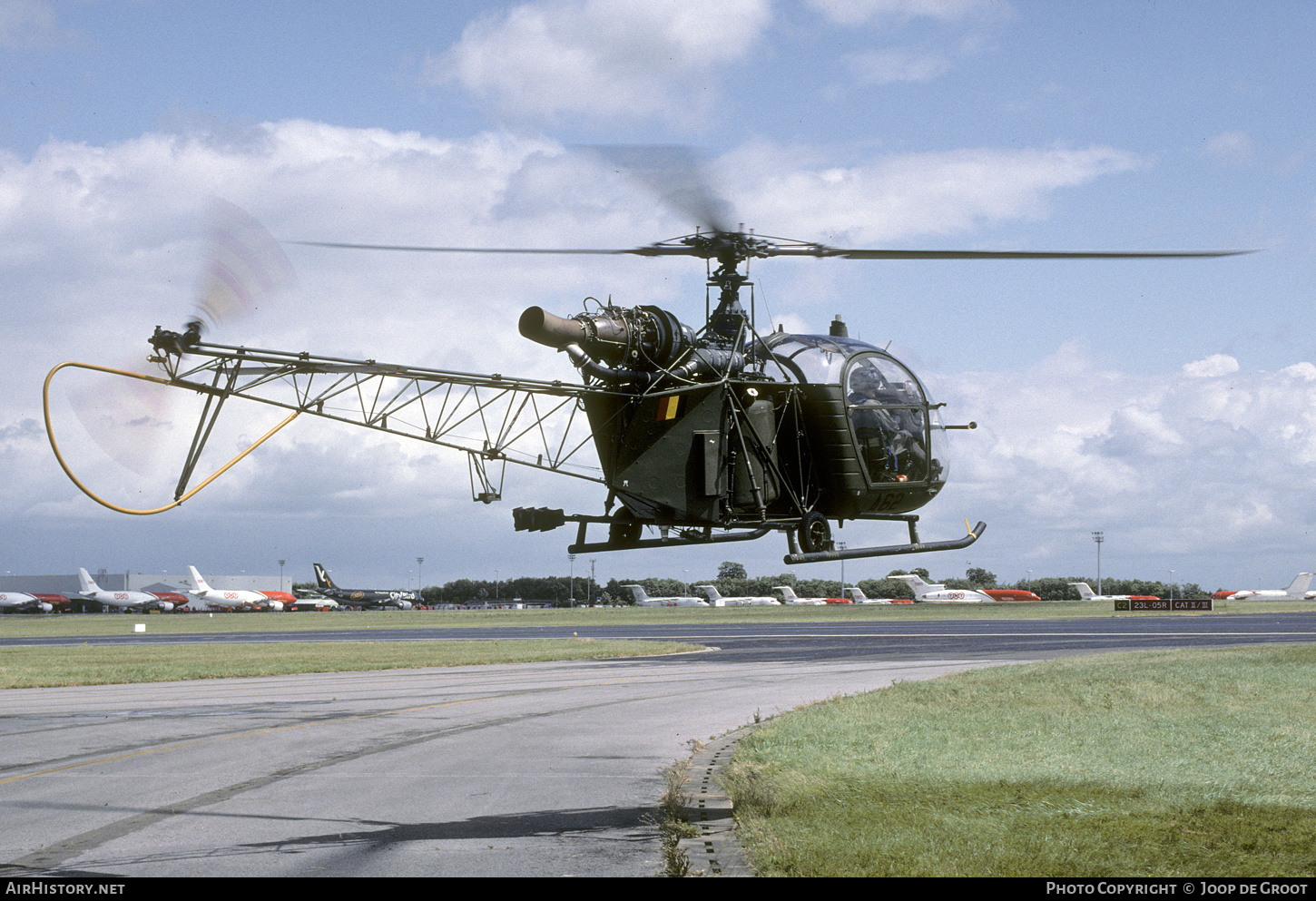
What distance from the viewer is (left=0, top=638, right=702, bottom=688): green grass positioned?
32125 millimetres

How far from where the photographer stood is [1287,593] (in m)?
149

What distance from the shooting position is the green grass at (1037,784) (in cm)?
824

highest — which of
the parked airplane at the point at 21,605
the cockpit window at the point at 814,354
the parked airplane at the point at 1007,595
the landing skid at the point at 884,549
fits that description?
the cockpit window at the point at 814,354

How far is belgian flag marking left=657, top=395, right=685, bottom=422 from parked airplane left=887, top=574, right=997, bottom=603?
4458 inches

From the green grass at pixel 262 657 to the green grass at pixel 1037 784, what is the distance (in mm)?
19801

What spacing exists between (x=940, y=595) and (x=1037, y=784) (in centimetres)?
11801

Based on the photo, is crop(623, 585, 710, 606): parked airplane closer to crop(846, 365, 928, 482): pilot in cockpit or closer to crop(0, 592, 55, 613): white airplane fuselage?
crop(0, 592, 55, 613): white airplane fuselage

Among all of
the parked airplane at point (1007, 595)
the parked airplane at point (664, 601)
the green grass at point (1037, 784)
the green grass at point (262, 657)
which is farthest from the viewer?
the parked airplane at point (664, 601)

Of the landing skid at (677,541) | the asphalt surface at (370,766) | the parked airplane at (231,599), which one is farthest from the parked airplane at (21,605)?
the landing skid at (677,541)

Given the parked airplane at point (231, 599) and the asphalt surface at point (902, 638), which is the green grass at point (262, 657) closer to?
the asphalt surface at point (902, 638)

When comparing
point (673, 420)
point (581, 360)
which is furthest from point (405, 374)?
point (673, 420)

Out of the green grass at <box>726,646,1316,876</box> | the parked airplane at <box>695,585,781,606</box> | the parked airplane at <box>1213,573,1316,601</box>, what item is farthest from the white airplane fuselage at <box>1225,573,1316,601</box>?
the green grass at <box>726,646,1316,876</box>

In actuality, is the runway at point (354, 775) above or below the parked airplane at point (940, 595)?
above
